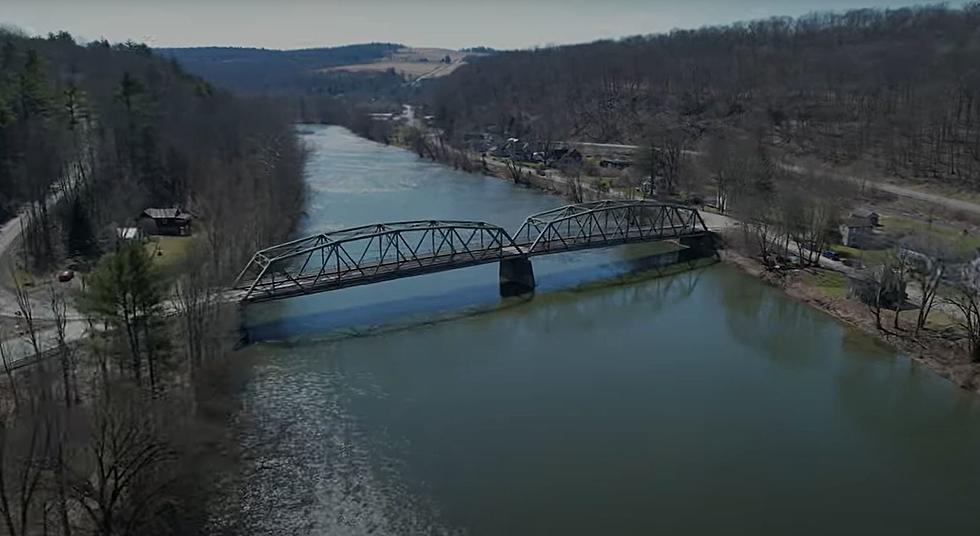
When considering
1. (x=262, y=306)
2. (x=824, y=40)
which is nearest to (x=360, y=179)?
(x=262, y=306)

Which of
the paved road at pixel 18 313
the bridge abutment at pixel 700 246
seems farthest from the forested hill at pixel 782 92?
the paved road at pixel 18 313

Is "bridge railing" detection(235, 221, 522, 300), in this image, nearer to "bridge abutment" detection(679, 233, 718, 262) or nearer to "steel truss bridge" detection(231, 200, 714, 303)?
"steel truss bridge" detection(231, 200, 714, 303)

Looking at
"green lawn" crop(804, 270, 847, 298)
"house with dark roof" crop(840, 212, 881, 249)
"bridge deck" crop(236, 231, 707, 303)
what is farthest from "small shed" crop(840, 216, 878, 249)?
"bridge deck" crop(236, 231, 707, 303)

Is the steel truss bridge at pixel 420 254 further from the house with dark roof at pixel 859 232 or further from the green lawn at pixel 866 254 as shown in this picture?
the house with dark roof at pixel 859 232

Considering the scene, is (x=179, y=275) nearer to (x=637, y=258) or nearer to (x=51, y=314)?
(x=51, y=314)

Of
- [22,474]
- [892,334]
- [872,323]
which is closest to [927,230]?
[872,323]
